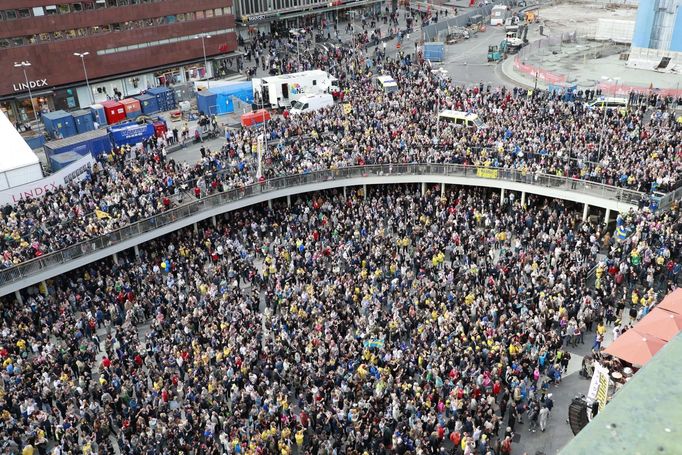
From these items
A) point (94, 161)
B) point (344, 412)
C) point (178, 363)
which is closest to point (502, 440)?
point (344, 412)

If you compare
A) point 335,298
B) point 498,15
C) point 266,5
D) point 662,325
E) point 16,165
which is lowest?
point 335,298

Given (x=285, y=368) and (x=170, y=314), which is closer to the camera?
(x=285, y=368)

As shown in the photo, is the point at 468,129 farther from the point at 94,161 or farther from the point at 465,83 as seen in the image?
the point at 94,161

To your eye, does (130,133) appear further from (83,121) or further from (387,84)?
(387,84)

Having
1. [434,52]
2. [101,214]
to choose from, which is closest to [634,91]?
[434,52]

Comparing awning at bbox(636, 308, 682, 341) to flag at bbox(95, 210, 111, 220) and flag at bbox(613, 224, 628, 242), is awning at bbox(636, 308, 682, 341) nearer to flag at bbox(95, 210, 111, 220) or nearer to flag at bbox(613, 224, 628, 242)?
flag at bbox(613, 224, 628, 242)

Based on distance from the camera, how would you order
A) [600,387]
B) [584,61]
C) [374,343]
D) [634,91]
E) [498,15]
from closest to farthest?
[600,387], [374,343], [634,91], [584,61], [498,15]

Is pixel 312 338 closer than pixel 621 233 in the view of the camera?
Yes
